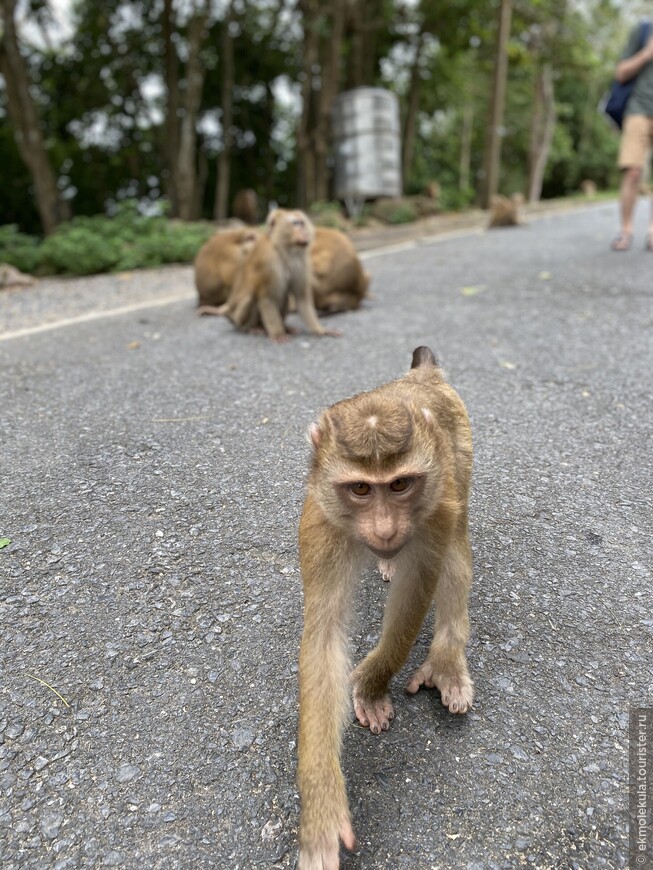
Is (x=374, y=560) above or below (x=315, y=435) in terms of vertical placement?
below

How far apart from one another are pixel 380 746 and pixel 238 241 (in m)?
5.63

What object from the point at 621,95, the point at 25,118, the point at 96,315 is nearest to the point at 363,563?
the point at 96,315

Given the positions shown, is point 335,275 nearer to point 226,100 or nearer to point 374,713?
point 374,713

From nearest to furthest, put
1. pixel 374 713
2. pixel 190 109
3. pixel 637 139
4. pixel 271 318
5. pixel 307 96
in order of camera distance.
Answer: pixel 374 713
pixel 271 318
pixel 637 139
pixel 190 109
pixel 307 96

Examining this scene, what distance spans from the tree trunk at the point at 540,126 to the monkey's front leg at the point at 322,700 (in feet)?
82.9

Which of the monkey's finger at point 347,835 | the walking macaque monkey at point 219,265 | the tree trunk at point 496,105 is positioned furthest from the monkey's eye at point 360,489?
the tree trunk at point 496,105

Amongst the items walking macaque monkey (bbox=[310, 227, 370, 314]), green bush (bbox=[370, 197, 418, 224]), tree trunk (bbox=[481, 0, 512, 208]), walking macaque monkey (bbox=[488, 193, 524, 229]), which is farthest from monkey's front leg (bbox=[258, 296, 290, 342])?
tree trunk (bbox=[481, 0, 512, 208])

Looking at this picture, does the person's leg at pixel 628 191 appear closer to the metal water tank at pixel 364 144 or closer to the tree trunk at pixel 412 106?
the metal water tank at pixel 364 144

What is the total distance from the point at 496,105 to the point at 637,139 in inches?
351

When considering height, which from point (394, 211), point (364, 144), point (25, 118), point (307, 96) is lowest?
point (394, 211)

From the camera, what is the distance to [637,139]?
6.85m

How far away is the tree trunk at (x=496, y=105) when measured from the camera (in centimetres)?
1441

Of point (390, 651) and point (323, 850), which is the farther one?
point (390, 651)

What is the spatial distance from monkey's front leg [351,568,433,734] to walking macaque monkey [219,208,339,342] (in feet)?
13.0
